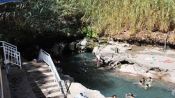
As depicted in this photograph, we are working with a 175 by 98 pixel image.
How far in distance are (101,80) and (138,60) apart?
3088mm

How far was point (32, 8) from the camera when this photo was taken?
89.9ft

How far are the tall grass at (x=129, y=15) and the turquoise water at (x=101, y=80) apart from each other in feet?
9.69

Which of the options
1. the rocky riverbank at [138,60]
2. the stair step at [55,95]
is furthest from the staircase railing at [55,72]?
the rocky riverbank at [138,60]

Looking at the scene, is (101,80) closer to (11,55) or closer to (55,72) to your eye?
(55,72)

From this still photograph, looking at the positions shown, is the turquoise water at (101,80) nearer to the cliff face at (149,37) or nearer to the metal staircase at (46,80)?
the cliff face at (149,37)

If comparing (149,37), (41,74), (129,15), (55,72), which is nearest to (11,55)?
(41,74)

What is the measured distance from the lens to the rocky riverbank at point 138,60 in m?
26.8

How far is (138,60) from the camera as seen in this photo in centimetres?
2820

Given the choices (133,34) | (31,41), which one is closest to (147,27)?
(133,34)

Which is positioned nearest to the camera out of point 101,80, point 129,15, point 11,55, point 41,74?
point 11,55

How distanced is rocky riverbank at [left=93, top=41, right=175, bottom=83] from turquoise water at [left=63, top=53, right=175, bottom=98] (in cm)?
97

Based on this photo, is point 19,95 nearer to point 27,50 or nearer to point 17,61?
point 17,61

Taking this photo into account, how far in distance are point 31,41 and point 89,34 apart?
570cm

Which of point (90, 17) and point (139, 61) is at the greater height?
point (90, 17)
